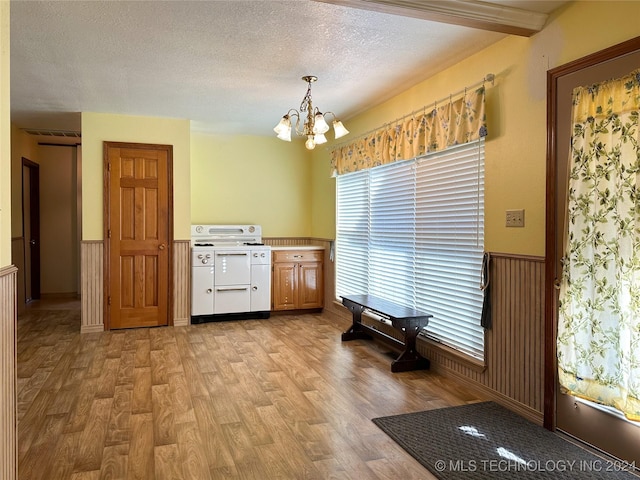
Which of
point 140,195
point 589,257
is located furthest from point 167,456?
point 140,195

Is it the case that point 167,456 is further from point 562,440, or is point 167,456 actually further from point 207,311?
point 207,311

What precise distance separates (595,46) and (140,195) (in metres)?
4.52

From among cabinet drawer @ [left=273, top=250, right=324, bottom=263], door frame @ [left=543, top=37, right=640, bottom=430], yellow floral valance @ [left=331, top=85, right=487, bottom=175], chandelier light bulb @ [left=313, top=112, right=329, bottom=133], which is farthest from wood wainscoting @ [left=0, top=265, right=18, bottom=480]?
cabinet drawer @ [left=273, top=250, right=324, bottom=263]

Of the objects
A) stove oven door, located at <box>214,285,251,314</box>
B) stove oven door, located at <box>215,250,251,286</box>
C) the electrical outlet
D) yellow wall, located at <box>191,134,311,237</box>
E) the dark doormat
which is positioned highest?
yellow wall, located at <box>191,134,311,237</box>

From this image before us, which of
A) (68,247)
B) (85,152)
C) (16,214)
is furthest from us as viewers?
(68,247)

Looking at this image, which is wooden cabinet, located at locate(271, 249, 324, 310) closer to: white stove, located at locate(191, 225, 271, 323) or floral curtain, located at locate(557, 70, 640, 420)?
white stove, located at locate(191, 225, 271, 323)

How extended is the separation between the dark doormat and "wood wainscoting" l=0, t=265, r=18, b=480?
1.80 meters

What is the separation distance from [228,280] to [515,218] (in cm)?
360

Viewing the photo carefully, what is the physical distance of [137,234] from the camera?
5258 mm

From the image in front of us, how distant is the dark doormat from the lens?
2215 mm

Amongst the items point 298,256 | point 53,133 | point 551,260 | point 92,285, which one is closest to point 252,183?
point 298,256

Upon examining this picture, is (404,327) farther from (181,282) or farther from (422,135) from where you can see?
(181,282)

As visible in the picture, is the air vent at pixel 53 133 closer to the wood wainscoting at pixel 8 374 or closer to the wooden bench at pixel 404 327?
the wooden bench at pixel 404 327

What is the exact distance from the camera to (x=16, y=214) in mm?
6109
